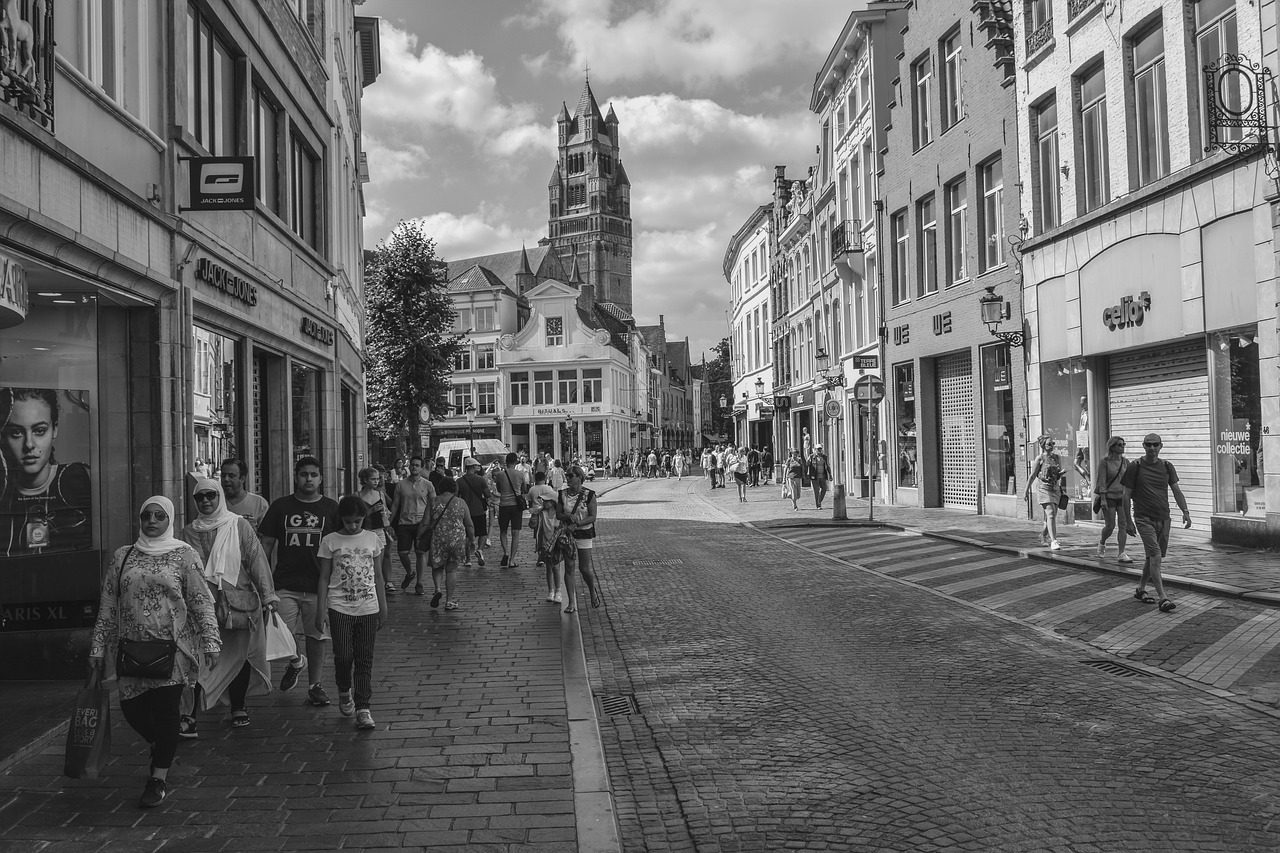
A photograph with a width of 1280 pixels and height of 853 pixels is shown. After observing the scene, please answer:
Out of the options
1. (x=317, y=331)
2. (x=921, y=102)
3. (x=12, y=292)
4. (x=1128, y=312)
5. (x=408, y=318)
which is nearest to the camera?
(x=12, y=292)

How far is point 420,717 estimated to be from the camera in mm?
6461

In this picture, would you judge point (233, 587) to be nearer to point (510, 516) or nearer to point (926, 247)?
point (510, 516)

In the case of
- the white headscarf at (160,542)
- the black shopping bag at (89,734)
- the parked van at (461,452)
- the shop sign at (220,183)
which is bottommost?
the black shopping bag at (89,734)

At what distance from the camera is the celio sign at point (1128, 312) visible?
16.8 metres

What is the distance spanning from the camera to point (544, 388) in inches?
Answer: 2763

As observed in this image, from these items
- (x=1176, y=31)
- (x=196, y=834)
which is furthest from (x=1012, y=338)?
(x=196, y=834)

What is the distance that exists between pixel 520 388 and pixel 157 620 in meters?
65.4

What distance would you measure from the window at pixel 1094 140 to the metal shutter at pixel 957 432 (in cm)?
586

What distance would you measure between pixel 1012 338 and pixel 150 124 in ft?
54.1

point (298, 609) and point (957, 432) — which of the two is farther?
point (957, 432)

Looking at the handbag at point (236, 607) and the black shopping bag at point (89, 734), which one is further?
the handbag at point (236, 607)

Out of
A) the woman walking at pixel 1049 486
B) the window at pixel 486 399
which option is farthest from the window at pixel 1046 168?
the window at pixel 486 399

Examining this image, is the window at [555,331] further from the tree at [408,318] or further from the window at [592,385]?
the tree at [408,318]

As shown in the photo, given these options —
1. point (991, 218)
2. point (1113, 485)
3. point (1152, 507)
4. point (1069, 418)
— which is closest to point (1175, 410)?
point (1069, 418)
